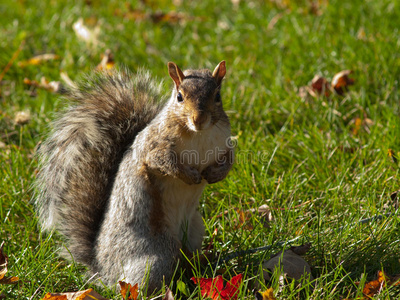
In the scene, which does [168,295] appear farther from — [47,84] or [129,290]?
[47,84]

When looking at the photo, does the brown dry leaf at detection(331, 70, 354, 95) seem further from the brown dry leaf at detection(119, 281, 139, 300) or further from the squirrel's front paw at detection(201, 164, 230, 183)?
the brown dry leaf at detection(119, 281, 139, 300)

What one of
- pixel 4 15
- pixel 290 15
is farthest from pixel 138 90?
pixel 4 15

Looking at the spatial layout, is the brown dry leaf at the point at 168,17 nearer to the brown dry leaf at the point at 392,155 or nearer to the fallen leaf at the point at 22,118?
the fallen leaf at the point at 22,118

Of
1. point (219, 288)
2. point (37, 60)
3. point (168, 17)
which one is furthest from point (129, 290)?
point (168, 17)

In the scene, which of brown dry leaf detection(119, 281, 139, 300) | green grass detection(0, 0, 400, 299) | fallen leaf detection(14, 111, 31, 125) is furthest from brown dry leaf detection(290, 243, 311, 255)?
fallen leaf detection(14, 111, 31, 125)

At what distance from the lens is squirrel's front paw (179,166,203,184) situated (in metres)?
1.63

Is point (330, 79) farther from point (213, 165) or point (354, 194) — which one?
point (213, 165)

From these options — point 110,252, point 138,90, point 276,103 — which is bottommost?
point 110,252

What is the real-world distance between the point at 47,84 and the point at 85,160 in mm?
1354

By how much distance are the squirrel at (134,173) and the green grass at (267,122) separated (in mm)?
103

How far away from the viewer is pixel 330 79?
2.76m

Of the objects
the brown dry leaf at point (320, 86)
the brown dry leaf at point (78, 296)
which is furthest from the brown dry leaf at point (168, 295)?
the brown dry leaf at point (320, 86)

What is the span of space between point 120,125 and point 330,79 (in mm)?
1356

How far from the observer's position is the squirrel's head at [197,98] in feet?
5.05
